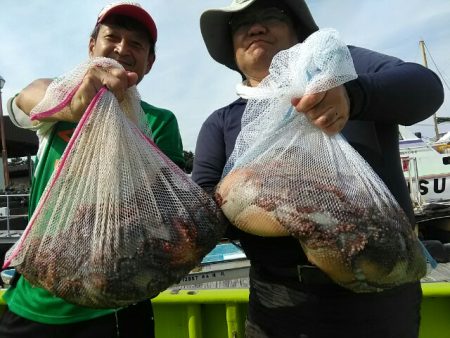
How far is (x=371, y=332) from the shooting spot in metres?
1.25

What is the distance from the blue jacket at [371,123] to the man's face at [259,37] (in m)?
0.17

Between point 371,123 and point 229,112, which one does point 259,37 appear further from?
point 371,123

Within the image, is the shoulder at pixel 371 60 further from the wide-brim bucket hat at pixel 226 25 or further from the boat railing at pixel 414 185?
the boat railing at pixel 414 185

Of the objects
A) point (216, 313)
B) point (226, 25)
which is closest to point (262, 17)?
point (226, 25)

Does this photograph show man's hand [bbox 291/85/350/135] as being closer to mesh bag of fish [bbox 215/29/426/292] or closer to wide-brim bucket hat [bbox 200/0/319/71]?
mesh bag of fish [bbox 215/29/426/292]

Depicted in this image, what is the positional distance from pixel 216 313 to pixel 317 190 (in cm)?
142

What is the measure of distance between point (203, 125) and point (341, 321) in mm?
890

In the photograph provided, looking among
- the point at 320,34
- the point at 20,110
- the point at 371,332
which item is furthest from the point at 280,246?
the point at 20,110

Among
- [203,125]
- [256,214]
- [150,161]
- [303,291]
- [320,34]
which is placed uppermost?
[320,34]

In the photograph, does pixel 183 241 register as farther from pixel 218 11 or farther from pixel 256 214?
pixel 218 11

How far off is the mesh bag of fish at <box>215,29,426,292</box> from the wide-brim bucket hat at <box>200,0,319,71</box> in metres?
0.38

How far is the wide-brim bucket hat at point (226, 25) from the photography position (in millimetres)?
1492

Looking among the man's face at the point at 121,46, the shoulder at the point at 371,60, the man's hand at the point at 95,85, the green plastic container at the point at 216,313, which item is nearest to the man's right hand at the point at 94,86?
the man's hand at the point at 95,85

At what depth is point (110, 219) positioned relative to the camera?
1.02 m
